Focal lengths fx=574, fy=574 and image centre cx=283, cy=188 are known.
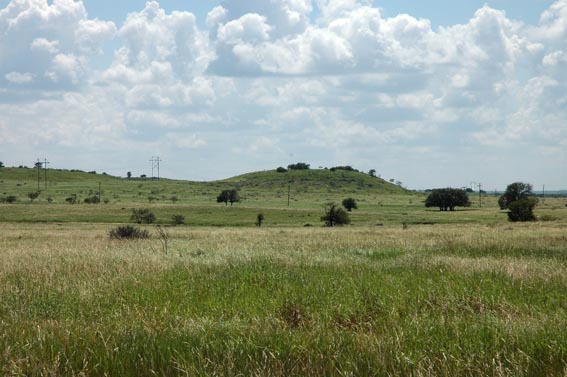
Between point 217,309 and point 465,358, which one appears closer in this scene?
point 465,358

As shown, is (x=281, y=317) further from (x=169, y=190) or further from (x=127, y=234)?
(x=169, y=190)

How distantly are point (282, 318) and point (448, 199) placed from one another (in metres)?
109

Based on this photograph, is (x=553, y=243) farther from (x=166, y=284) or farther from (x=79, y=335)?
(x=79, y=335)

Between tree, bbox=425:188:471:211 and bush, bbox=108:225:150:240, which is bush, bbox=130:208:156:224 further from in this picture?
tree, bbox=425:188:471:211

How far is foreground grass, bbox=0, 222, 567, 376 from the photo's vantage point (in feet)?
20.4

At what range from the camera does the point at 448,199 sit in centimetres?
11256

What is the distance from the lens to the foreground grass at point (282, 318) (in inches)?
244

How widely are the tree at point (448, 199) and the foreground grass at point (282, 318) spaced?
3991 inches

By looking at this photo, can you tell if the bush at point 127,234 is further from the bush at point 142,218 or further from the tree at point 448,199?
the tree at point 448,199

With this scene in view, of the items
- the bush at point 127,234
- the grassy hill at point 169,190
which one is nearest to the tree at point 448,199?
the grassy hill at point 169,190

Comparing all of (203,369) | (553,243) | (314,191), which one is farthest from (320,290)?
(314,191)

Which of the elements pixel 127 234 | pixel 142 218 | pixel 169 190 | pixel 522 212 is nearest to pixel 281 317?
pixel 127 234

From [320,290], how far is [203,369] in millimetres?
4361

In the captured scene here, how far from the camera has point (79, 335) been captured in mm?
7125
